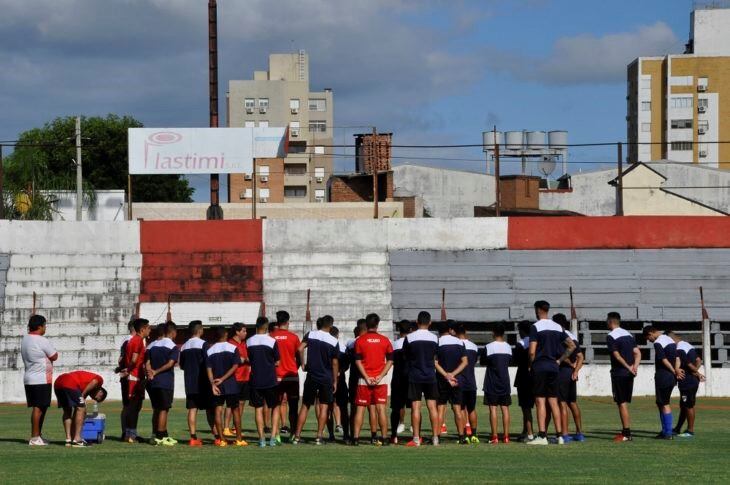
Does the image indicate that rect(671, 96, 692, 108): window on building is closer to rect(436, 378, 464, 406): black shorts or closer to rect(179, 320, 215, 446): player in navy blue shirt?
rect(436, 378, 464, 406): black shorts

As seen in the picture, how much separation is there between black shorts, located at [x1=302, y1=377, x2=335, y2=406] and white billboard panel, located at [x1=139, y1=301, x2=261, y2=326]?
18868mm

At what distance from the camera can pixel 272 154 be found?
4528 cm

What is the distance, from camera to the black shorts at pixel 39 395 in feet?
61.6

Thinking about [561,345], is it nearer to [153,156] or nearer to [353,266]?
[353,266]

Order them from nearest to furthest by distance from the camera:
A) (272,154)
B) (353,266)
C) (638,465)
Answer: (638,465) < (353,266) < (272,154)

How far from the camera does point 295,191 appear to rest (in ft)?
378

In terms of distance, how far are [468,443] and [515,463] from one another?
11.3 ft

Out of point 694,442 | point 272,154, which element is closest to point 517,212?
point 272,154

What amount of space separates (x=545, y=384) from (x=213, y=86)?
1289 inches

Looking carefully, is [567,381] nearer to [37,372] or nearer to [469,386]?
[469,386]

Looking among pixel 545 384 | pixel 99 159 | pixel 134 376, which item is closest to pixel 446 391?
pixel 545 384

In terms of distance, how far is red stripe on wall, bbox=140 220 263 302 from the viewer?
129 ft

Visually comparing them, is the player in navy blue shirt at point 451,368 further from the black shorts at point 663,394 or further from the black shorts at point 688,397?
the black shorts at point 688,397

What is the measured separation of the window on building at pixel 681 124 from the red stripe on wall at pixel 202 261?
267 ft
